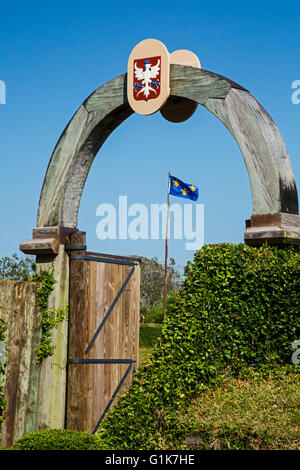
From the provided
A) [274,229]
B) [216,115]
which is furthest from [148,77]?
[274,229]

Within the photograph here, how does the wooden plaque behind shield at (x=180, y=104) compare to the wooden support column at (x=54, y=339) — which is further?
the wooden plaque behind shield at (x=180, y=104)

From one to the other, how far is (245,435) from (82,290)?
268 cm

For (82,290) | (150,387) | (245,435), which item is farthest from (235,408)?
(82,290)

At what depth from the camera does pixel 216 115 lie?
6156mm

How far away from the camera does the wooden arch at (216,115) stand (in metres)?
5.80

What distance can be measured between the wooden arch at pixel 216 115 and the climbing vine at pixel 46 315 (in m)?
0.67

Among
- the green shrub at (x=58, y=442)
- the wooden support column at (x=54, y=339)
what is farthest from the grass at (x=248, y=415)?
A: the wooden support column at (x=54, y=339)

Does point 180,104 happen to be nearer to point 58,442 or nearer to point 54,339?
point 54,339

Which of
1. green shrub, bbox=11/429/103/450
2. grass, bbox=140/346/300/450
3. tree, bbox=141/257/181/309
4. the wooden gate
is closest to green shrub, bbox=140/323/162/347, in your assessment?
the wooden gate

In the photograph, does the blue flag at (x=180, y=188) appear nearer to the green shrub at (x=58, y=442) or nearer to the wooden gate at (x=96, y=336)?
the wooden gate at (x=96, y=336)

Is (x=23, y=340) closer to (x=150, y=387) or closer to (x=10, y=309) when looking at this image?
(x=10, y=309)

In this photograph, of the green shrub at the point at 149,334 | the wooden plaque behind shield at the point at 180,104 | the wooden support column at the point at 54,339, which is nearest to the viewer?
the wooden support column at the point at 54,339

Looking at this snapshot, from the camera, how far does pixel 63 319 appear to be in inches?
265

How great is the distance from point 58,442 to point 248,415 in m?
1.83
